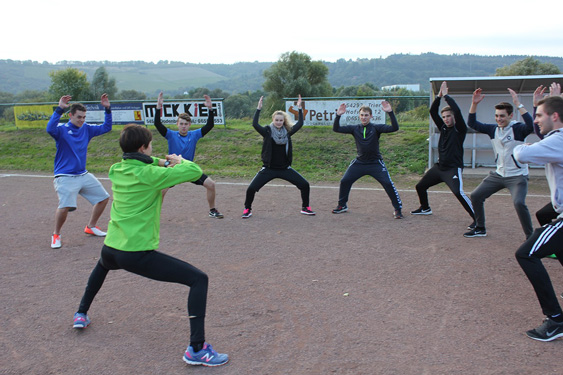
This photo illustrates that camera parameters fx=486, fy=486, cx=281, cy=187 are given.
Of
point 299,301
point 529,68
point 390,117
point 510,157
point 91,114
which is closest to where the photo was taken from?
point 299,301

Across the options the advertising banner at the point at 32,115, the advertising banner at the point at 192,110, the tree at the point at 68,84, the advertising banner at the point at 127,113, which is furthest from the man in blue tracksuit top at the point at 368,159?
the tree at the point at 68,84

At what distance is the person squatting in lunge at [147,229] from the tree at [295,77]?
111ft

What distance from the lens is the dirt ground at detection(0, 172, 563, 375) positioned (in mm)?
3959

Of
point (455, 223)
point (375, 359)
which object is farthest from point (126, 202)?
point (455, 223)

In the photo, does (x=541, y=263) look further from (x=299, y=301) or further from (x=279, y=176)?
(x=279, y=176)

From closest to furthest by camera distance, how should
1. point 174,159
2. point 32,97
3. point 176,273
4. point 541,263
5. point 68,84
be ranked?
point 176,273 < point 174,159 < point 541,263 < point 68,84 < point 32,97

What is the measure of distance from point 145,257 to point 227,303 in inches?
54.7

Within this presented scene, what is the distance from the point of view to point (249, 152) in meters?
16.1

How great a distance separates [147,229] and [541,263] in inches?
134

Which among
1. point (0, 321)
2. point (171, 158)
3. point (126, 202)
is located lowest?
point (0, 321)

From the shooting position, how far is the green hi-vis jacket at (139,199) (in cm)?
392

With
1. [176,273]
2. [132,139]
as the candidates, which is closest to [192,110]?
[132,139]

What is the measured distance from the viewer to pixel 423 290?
A: 532cm

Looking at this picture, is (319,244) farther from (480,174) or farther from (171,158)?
(480,174)
